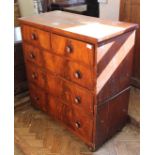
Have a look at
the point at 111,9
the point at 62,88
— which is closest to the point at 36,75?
the point at 62,88

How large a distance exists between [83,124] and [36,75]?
668 mm

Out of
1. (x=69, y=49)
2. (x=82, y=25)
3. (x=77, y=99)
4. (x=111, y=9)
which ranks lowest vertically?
(x=77, y=99)

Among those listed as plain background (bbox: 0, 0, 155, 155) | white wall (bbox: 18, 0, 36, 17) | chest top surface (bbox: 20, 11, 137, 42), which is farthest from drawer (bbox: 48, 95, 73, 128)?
white wall (bbox: 18, 0, 36, 17)

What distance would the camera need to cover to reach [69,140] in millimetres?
1897

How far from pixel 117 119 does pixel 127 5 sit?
1189mm

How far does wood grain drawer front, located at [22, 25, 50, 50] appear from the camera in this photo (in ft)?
5.64

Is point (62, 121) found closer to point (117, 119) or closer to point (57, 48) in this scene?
point (117, 119)

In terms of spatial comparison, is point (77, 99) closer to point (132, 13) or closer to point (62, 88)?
point (62, 88)

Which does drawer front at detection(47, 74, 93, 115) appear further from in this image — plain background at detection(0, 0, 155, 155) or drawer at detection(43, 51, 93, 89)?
plain background at detection(0, 0, 155, 155)

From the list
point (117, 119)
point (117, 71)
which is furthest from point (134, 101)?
point (117, 71)

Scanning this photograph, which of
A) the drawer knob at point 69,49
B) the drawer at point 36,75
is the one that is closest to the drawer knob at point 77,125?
the drawer at point 36,75

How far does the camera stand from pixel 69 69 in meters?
1.62

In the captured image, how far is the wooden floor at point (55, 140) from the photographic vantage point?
178 cm

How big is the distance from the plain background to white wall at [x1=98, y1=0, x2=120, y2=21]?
5.65 ft
